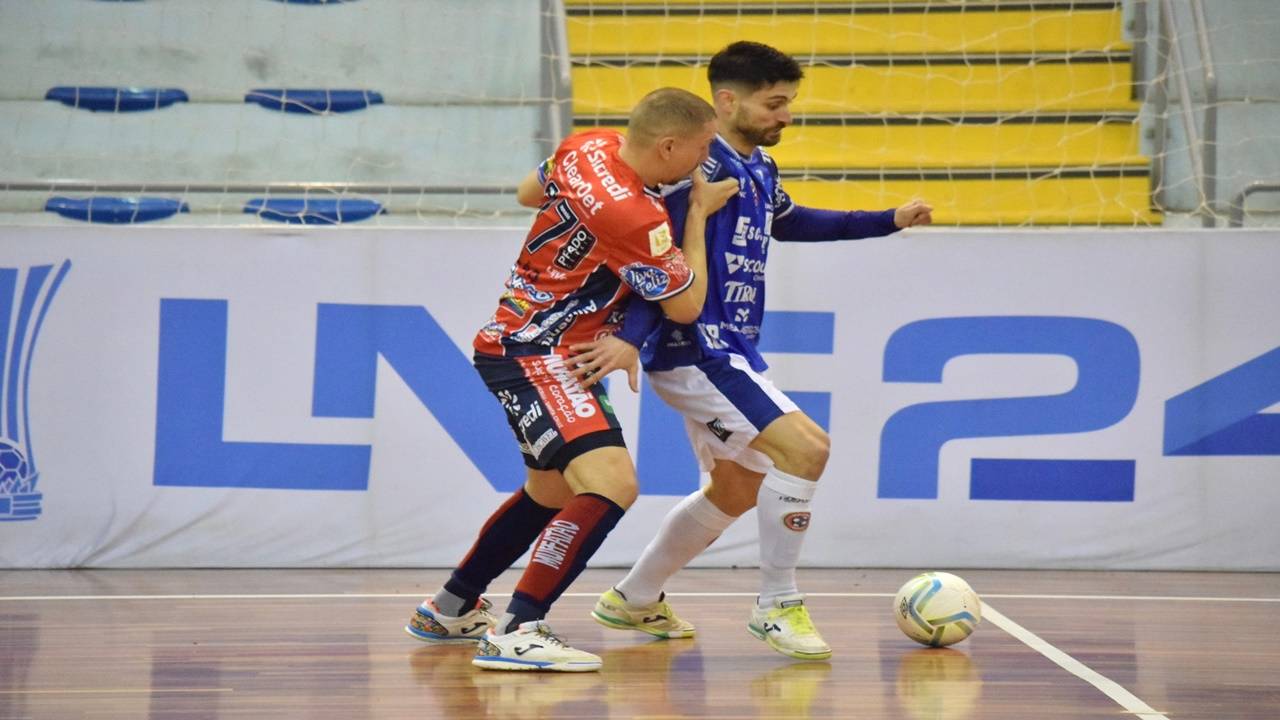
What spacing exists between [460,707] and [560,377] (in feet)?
3.35

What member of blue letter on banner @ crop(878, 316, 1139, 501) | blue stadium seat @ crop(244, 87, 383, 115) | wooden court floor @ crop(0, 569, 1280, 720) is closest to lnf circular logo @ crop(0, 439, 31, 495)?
wooden court floor @ crop(0, 569, 1280, 720)

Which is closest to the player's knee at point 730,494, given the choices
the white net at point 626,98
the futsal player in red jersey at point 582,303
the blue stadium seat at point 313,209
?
the futsal player in red jersey at point 582,303

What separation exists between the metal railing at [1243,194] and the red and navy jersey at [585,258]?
12.2ft

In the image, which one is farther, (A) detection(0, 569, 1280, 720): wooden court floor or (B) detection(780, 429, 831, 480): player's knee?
(B) detection(780, 429, 831, 480): player's knee

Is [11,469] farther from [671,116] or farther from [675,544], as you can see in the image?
[671,116]

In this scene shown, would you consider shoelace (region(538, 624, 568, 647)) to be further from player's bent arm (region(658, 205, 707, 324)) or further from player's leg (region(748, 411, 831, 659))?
player's bent arm (region(658, 205, 707, 324))

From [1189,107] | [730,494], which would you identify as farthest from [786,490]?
[1189,107]

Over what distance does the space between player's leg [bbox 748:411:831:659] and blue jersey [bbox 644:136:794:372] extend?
295 millimetres

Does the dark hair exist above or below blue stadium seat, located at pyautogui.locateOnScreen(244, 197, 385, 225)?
above

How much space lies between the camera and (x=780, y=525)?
178 inches

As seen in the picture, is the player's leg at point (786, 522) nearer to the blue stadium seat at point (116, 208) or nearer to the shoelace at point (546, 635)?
the shoelace at point (546, 635)

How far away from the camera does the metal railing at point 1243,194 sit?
22.5ft

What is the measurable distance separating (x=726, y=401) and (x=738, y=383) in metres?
0.07

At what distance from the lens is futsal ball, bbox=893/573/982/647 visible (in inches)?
182
